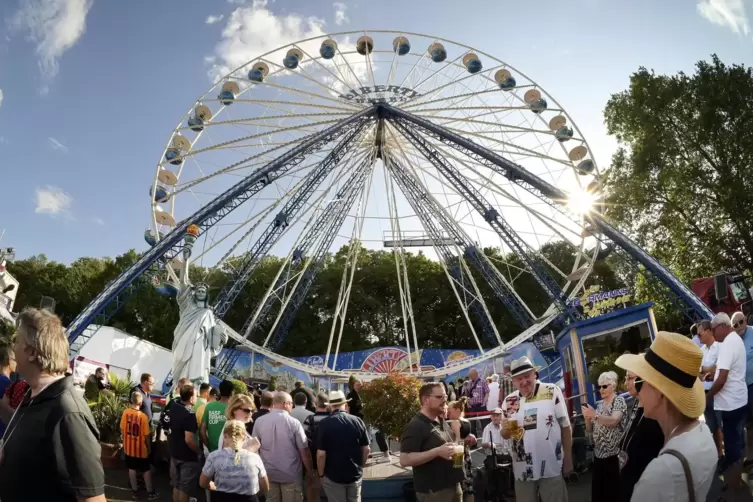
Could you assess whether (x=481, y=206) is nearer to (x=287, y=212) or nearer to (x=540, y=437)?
(x=287, y=212)

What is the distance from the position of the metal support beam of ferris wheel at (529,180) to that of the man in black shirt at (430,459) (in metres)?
17.7

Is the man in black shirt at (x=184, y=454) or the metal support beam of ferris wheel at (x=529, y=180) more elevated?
the metal support beam of ferris wheel at (x=529, y=180)

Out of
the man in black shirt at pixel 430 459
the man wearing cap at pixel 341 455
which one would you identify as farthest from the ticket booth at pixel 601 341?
the man in black shirt at pixel 430 459

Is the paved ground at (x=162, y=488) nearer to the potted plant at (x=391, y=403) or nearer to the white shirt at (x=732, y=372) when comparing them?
the white shirt at (x=732, y=372)

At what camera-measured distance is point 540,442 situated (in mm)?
4879

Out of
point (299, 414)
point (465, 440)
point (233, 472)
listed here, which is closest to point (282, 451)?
point (233, 472)

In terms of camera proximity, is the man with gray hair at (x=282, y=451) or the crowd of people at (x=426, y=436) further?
the man with gray hair at (x=282, y=451)

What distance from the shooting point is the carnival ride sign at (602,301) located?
20123mm

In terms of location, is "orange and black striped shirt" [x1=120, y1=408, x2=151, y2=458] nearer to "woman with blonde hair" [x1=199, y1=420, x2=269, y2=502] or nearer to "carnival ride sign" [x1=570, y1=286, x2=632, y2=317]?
"woman with blonde hair" [x1=199, y1=420, x2=269, y2=502]

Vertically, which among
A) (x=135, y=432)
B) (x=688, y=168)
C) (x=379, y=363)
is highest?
(x=688, y=168)

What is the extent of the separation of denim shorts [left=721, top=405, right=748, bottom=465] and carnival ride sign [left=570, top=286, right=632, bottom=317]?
13863mm

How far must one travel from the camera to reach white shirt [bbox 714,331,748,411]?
19.4ft

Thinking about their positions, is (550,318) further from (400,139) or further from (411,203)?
(400,139)

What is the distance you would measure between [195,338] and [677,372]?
14.5 metres
